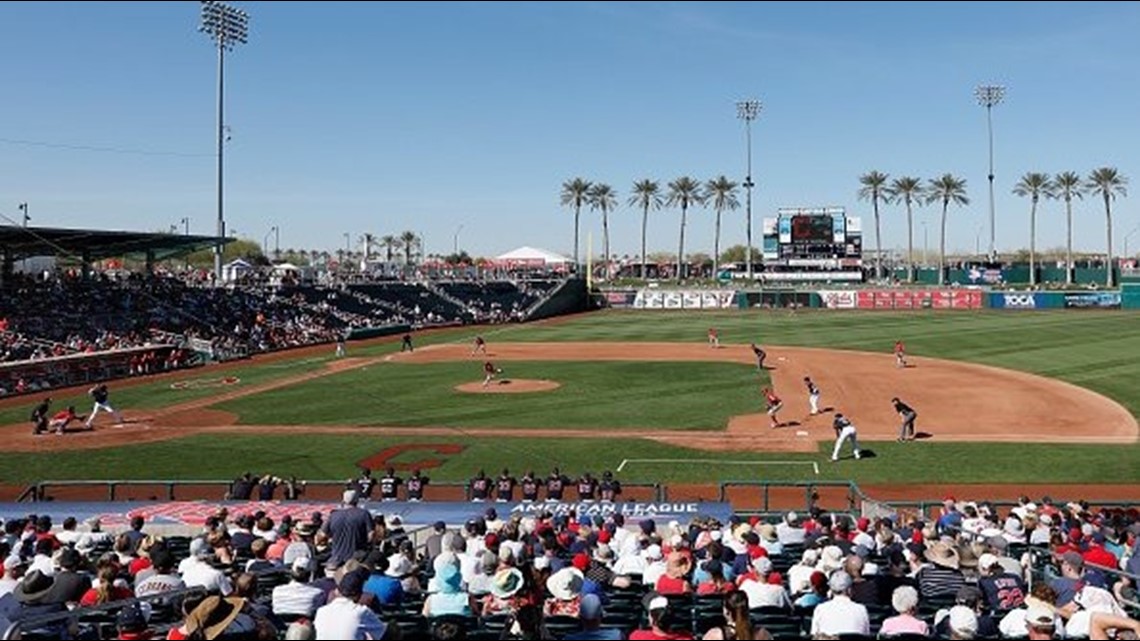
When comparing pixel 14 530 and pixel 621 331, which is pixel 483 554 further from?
pixel 621 331

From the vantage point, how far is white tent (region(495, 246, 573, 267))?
16440 centimetres

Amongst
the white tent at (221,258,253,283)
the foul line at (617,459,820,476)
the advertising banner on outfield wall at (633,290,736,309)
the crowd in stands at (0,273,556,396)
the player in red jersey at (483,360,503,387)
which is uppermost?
the white tent at (221,258,253,283)

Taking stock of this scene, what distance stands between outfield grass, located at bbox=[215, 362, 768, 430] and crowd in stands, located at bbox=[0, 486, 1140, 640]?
20797 millimetres

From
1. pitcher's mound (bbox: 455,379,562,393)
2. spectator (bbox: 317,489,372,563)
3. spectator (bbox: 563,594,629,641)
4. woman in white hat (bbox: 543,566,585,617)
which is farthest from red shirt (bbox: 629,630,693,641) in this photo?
pitcher's mound (bbox: 455,379,562,393)

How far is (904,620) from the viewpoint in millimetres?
8422

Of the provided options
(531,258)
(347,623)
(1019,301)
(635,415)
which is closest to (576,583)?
(347,623)

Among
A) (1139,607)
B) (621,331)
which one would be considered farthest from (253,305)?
(1139,607)

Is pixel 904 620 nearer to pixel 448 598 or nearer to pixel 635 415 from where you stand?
pixel 448 598

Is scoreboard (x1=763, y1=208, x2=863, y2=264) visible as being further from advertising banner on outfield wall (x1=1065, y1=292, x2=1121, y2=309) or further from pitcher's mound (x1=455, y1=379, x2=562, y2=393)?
pitcher's mound (x1=455, y1=379, x2=562, y2=393)

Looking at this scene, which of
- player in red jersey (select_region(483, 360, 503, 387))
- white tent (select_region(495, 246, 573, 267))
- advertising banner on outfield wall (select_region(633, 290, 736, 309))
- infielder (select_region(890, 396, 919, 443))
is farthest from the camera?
white tent (select_region(495, 246, 573, 267))

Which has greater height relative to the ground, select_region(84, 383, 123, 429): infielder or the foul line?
select_region(84, 383, 123, 429): infielder

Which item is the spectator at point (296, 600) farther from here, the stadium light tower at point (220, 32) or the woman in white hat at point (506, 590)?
the stadium light tower at point (220, 32)

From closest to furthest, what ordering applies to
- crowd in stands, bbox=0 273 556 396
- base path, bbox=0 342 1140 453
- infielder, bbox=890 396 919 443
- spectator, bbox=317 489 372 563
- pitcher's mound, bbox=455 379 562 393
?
spectator, bbox=317 489 372 563 → infielder, bbox=890 396 919 443 → base path, bbox=0 342 1140 453 → pitcher's mound, bbox=455 379 562 393 → crowd in stands, bbox=0 273 556 396

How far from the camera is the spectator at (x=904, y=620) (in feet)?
27.4
